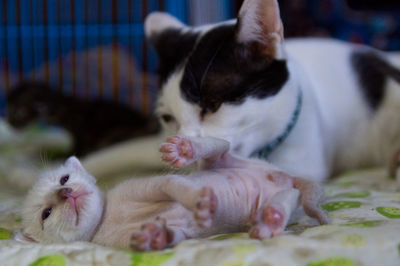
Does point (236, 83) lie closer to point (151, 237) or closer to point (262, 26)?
point (262, 26)

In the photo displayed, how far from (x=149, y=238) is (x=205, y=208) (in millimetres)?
125

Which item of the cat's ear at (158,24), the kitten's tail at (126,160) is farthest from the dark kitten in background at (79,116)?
the cat's ear at (158,24)

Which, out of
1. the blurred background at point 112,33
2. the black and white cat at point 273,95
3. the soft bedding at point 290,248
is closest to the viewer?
the soft bedding at point 290,248

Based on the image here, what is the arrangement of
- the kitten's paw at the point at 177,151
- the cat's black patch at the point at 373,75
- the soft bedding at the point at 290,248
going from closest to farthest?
the soft bedding at the point at 290,248, the kitten's paw at the point at 177,151, the cat's black patch at the point at 373,75

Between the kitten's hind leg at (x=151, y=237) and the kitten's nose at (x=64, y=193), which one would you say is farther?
the kitten's nose at (x=64, y=193)

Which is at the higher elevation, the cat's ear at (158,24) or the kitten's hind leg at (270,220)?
the cat's ear at (158,24)

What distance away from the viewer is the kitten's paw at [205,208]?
0.84 m

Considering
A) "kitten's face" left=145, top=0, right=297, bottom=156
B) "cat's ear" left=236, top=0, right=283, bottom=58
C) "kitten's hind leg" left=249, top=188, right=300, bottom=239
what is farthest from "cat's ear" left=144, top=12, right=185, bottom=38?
"kitten's hind leg" left=249, top=188, right=300, bottom=239

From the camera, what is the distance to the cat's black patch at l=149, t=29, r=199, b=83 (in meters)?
1.48

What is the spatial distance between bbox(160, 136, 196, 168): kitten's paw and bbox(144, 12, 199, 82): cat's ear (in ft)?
1.70

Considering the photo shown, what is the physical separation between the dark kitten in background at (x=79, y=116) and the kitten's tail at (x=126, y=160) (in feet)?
0.85

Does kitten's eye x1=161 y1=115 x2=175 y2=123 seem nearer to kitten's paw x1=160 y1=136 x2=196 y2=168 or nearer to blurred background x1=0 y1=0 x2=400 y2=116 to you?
kitten's paw x1=160 y1=136 x2=196 y2=168

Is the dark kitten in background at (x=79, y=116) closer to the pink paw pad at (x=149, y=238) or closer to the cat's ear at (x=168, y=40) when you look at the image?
the cat's ear at (x=168, y=40)

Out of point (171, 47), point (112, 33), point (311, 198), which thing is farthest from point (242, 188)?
point (112, 33)
